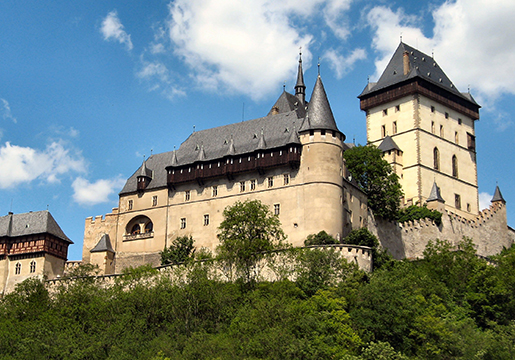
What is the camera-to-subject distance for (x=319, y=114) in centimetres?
5775

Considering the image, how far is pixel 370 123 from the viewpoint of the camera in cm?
7700

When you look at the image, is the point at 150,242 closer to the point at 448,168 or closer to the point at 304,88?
the point at 304,88

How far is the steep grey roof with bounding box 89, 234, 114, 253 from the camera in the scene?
61875 millimetres

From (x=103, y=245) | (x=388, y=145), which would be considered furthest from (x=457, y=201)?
(x=103, y=245)

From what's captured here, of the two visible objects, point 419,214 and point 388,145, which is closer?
point 419,214

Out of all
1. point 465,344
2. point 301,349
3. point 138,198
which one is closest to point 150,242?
point 138,198

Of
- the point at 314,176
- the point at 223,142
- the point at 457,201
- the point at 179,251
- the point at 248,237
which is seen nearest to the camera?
the point at 248,237

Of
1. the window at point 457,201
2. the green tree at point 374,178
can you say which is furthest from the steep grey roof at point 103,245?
the window at point 457,201

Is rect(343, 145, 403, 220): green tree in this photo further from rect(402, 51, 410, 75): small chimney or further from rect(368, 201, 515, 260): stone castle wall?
rect(402, 51, 410, 75): small chimney

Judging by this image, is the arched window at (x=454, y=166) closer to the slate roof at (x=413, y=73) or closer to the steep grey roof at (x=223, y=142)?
the slate roof at (x=413, y=73)

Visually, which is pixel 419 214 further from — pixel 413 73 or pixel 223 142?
pixel 223 142

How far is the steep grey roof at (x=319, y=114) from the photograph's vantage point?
5716cm

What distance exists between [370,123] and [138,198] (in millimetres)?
24474

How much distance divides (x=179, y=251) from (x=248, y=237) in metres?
6.38
